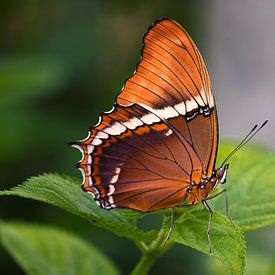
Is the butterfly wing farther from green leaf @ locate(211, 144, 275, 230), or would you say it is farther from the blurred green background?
the blurred green background

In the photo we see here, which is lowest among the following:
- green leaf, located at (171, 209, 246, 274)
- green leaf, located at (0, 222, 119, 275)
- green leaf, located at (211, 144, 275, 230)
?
green leaf, located at (0, 222, 119, 275)

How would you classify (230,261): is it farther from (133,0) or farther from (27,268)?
(133,0)

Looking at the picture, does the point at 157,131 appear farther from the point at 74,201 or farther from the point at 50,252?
the point at 50,252

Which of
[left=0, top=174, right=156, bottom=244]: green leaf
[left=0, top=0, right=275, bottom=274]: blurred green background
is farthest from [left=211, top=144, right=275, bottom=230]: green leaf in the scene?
[left=0, top=0, right=275, bottom=274]: blurred green background

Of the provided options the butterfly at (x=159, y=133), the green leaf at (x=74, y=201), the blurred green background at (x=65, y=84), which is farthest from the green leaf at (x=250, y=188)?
the blurred green background at (x=65, y=84)

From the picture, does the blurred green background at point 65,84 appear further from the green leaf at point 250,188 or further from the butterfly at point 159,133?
the butterfly at point 159,133

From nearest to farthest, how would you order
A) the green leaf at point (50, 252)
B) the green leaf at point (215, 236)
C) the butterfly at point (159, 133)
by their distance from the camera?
1. the green leaf at point (215, 236)
2. the butterfly at point (159, 133)
3. the green leaf at point (50, 252)
